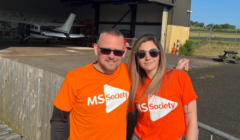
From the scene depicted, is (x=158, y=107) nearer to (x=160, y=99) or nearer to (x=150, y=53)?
(x=160, y=99)

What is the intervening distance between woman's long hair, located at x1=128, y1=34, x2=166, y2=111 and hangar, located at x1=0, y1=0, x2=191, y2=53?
15.7m

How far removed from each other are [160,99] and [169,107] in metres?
0.10

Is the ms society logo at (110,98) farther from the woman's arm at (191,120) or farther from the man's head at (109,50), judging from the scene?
the woman's arm at (191,120)

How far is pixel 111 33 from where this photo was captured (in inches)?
75.0

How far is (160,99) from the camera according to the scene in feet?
6.00

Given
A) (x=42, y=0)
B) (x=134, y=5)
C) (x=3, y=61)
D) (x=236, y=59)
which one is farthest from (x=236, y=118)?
(x=42, y=0)

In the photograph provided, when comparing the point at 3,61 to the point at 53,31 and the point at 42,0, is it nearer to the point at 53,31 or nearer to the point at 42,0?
the point at 53,31

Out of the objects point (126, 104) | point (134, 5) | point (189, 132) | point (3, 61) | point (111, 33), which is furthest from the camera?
point (134, 5)

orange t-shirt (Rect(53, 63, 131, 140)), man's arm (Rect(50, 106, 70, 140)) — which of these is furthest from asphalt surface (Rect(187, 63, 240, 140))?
man's arm (Rect(50, 106, 70, 140))

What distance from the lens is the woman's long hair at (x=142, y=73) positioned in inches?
73.6

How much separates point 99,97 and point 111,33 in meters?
0.61

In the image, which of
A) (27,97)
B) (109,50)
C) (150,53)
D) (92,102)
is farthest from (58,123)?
(27,97)

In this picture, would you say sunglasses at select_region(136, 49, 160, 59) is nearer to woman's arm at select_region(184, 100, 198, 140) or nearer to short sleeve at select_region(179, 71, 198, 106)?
short sleeve at select_region(179, 71, 198, 106)

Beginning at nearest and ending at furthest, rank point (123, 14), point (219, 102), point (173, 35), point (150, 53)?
1. point (150, 53)
2. point (219, 102)
3. point (173, 35)
4. point (123, 14)
